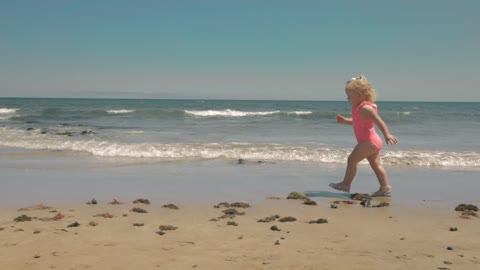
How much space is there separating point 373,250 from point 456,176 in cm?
474

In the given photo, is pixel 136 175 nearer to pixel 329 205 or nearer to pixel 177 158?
pixel 177 158

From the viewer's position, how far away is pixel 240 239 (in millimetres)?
3990

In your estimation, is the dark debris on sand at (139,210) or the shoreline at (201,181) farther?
the shoreline at (201,181)

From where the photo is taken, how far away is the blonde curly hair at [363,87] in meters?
6.45

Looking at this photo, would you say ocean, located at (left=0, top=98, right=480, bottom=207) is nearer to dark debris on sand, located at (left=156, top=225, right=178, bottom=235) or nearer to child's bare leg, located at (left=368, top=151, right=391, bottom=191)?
child's bare leg, located at (left=368, top=151, right=391, bottom=191)

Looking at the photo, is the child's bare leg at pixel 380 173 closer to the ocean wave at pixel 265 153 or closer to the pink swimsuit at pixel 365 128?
the pink swimsuit at pixel 365 128

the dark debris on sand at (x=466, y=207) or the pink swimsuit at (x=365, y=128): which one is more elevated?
the pink swimsuit at (x=365, y=128)

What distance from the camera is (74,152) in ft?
36.0

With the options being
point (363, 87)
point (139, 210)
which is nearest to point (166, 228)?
point (139, 210)

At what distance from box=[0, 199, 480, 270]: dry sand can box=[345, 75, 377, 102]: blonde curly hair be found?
67.1 inches

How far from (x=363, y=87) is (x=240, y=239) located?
3.28 m

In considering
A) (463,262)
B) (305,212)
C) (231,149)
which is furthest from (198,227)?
(231,149)

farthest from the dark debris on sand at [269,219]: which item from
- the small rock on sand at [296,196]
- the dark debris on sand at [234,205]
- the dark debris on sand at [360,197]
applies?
the dark debris on sand at [360,197]

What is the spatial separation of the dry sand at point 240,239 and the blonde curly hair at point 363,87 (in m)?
1.70
